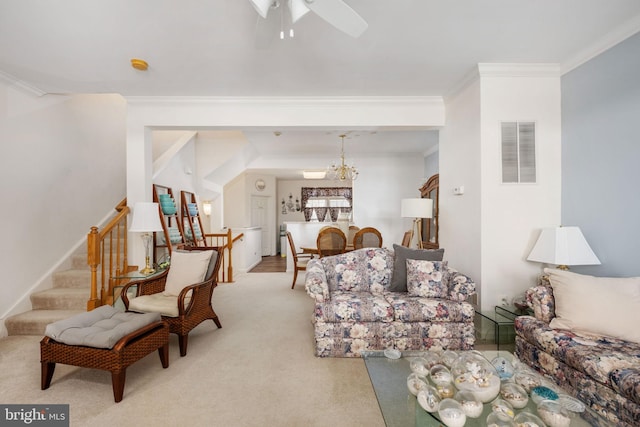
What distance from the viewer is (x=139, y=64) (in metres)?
2.80

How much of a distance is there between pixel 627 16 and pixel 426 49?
1412 mm

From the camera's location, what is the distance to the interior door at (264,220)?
893 centimetres

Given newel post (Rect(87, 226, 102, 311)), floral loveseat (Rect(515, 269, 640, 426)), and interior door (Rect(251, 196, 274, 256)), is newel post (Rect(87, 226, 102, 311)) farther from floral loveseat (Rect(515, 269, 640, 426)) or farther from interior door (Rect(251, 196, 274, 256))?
interior door (Rect(251, 196, 274, 256))

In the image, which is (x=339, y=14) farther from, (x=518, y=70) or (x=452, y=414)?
(x=518, y=70)

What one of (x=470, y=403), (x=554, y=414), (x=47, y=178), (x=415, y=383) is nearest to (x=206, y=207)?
(x=47, y=178)

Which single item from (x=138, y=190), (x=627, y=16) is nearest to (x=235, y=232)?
(x=138, y=190)

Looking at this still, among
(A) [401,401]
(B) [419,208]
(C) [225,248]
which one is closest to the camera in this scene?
(A) [401,401]

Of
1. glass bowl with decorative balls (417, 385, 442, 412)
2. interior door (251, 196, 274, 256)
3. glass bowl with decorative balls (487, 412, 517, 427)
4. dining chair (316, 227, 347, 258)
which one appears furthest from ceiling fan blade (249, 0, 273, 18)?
interior door (251, 196, 274, 256)

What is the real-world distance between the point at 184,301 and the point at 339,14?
8.52 ft

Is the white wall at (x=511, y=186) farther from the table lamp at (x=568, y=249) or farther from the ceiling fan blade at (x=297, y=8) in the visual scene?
the ceiling fan blade at (x=297, y=8)

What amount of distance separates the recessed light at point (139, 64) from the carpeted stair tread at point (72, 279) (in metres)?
2.53

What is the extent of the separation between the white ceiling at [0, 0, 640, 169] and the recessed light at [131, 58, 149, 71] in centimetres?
4

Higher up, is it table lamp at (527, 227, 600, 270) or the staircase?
table lamp at (527, 227, 600, 270)

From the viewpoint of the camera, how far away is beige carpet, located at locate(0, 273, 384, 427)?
1820mm
